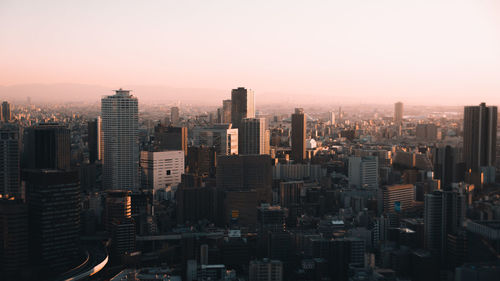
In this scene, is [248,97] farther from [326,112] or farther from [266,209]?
[266,209]

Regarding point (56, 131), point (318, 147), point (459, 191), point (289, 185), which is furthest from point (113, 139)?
point (459, 191)

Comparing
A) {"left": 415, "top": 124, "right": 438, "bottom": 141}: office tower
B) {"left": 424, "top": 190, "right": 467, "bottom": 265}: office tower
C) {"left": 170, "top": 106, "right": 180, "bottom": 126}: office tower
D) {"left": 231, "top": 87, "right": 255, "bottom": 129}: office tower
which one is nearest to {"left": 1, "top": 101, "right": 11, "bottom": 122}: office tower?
{"left": 170, "top": 106, "right": 180, "bottom": 126}: office tower

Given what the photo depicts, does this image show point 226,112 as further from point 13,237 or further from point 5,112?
point 13,237

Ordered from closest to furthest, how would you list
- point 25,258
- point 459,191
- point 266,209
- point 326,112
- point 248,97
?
point 25,258
point 459,191
point 266,209
point 326,112
point 248,97

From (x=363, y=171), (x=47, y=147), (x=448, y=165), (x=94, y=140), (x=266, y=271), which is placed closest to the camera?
(x=266, y=271)

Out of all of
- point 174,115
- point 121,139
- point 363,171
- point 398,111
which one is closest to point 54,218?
point 121,139
